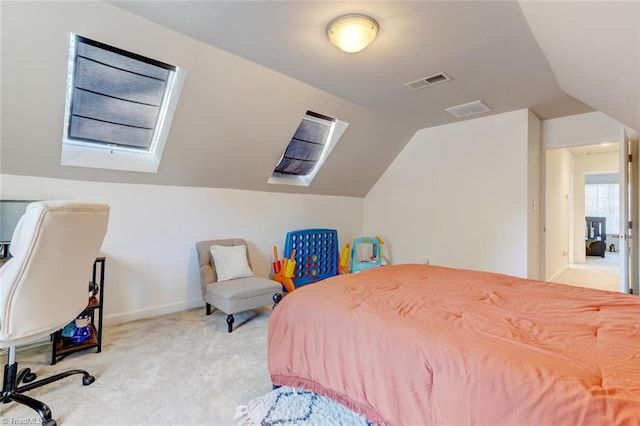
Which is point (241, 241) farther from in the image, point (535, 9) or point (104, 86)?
point (535, 9)

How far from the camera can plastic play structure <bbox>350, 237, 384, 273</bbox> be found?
4.85 metres

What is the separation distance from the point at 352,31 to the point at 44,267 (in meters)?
2.24

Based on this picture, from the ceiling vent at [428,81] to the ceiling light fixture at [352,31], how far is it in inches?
36.8

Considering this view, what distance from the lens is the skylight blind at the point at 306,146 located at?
3.94m

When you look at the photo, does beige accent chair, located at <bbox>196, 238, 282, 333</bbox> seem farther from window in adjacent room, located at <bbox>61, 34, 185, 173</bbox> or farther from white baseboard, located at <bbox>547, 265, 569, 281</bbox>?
white baseboard, located at <bbox>547, 265, 569, 281</bbox>

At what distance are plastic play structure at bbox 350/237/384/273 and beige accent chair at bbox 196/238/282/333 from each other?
1.98 metres

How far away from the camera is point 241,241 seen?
376 cm

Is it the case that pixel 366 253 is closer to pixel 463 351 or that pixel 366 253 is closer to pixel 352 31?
pixel 352 31

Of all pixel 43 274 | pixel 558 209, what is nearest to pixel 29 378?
pixel 43 274

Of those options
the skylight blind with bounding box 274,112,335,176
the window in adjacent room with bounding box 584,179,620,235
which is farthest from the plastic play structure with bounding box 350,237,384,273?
the window in adjacent room with bounding box 584,179,620,235

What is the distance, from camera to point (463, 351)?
1149mm

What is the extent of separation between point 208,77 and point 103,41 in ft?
2.41

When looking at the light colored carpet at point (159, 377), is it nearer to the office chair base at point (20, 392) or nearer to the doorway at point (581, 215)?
the office chair base at point (20, 392)

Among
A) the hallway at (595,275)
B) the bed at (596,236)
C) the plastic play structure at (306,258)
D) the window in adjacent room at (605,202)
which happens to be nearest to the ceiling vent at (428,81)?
the plastic play structure at (306,258)
